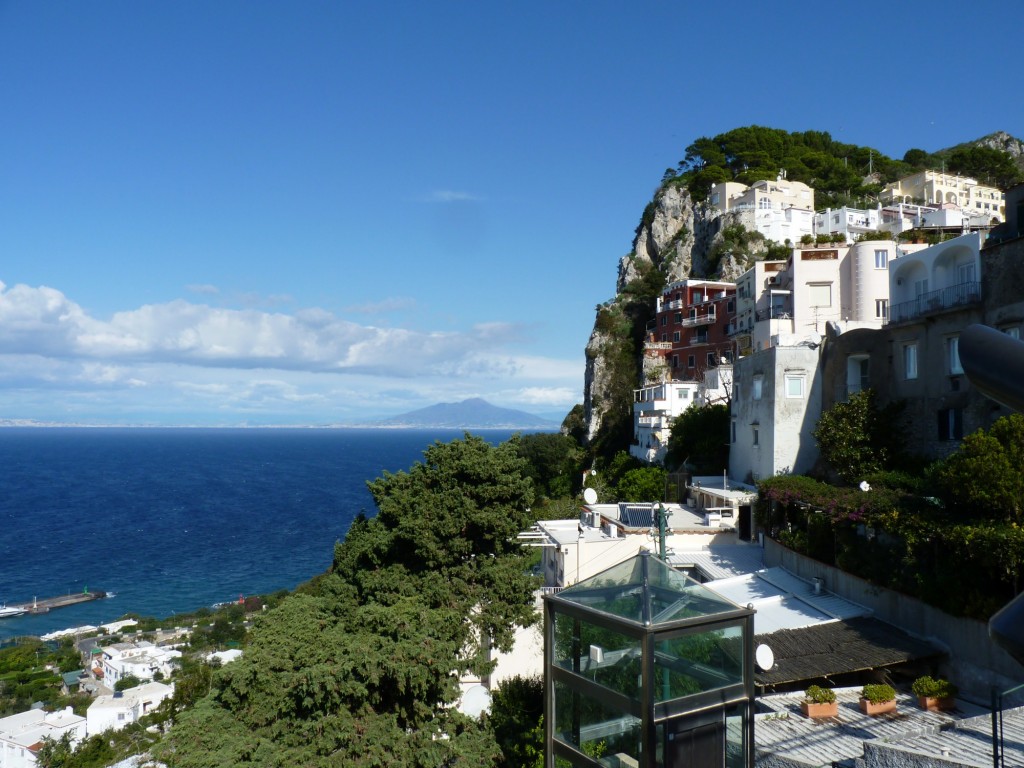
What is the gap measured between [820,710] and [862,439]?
1486cm

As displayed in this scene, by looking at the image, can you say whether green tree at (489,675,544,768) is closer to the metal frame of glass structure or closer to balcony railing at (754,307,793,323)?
the metal frame of glass structure

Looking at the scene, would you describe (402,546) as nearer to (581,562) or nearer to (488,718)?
(488,718)

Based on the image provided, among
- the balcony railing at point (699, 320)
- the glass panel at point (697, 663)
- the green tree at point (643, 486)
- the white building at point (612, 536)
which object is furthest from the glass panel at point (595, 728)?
the balcony railing at point (699, 320)

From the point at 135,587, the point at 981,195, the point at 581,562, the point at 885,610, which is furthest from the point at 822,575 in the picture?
the point at 981,195

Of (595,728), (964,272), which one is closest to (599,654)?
(595,728)

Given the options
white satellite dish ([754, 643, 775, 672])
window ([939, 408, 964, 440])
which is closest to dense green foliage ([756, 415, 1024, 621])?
window ([939, 408, 964, 440])

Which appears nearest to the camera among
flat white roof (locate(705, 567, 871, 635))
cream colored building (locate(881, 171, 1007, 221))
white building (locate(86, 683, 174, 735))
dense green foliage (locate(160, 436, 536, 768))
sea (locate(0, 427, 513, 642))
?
dense green foliage (locate(160, 436, 536, 768))

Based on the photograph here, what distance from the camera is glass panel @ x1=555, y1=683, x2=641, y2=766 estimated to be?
6418mm

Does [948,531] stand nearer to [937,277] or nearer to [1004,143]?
[937,277]

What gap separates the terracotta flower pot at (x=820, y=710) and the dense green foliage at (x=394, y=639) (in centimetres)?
511

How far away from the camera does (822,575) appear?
67.1 feet

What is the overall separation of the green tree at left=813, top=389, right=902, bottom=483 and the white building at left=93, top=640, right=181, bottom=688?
32.7 metres

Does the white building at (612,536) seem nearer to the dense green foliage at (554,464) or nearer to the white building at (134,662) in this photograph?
the white building at (134,662)

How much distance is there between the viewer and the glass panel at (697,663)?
20.8 ft
